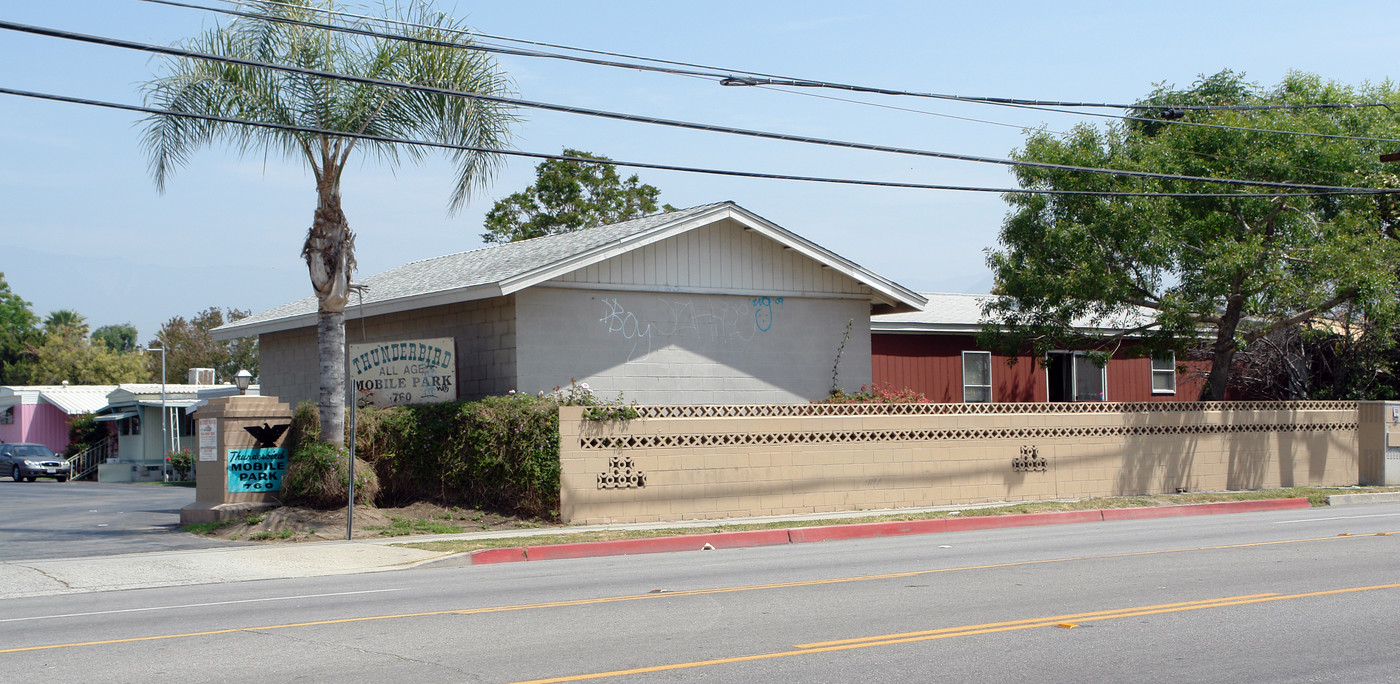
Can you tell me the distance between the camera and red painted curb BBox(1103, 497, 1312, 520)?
19.1 metres

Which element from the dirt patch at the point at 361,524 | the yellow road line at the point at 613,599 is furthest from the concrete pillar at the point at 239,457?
the yellow road line at the point at 613,599

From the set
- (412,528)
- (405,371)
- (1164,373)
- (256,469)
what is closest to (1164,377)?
(1164,373)

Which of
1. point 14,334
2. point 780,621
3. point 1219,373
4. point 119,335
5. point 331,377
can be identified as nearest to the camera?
point 780,621

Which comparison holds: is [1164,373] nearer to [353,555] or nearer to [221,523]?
[353,555]

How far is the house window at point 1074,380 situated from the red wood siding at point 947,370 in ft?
1.08

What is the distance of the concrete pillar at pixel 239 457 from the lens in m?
17.9

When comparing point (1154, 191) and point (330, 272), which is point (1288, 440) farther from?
point (330, 272)

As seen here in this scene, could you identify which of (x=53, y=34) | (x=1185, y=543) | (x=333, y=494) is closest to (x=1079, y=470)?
(x=1185, y=543)

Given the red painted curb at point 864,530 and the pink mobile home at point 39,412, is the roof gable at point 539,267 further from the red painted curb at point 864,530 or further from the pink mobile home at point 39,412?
the pink mobile home at point 39,412

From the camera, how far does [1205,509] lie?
19.9m

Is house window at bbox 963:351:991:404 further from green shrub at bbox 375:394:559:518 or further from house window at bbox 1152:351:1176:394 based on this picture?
green shrub at bbox 375:394:559:518

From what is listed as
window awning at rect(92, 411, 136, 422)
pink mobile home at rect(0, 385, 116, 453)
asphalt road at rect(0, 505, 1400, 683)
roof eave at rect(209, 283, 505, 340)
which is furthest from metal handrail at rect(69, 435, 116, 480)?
asphalt road at rect(0, 505, 1400, 683)

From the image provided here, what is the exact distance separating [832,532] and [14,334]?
3431 inches

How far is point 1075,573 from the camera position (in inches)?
449
